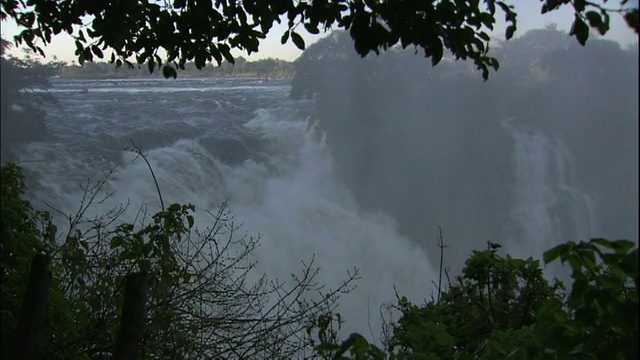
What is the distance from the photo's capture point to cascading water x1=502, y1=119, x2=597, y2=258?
908 inches

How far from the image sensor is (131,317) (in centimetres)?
269

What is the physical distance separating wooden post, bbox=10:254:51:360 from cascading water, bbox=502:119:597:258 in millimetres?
20851

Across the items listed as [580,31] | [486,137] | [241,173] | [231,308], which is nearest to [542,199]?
[486,137]

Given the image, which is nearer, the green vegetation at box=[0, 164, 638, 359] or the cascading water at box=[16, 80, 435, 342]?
the green vegetation at box=[0, 164, 638, 359]

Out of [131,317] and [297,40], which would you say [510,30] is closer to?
[297,40]

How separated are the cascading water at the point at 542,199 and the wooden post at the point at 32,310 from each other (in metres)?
20.9

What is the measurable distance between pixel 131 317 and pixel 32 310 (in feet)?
1.14

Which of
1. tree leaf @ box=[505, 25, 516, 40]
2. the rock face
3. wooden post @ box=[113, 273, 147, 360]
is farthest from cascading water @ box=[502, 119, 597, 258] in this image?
wooden post @ box=[113, 273, 147, 360]

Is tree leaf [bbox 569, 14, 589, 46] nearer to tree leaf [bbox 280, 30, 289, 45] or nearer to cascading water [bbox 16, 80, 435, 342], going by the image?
tree leaf [bbox 280, 30, 289, 45]

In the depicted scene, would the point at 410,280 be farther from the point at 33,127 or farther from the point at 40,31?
the point at 40,31

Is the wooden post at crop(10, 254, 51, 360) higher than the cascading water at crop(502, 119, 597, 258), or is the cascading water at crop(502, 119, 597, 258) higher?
the cascading water at crop(502, 119, 597, 258)

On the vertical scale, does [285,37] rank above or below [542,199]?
below

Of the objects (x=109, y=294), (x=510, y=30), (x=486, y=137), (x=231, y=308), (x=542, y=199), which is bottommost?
(x=109, y=294)

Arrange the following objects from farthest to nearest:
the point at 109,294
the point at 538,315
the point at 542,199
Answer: the point at 542,199
the point at 109,294
the point at 538,315
